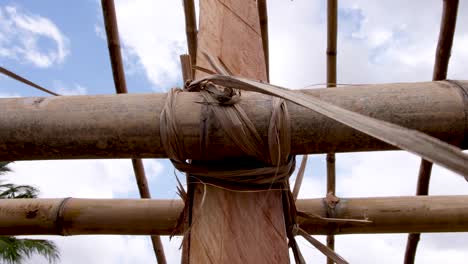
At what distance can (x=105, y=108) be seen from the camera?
705 millimetres

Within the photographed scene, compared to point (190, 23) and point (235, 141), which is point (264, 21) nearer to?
point (190, 23)

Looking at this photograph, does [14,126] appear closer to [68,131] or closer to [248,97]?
[68,131]

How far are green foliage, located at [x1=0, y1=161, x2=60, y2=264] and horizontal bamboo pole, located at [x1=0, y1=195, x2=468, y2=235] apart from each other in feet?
13.6

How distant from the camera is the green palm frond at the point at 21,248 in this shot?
5398mm

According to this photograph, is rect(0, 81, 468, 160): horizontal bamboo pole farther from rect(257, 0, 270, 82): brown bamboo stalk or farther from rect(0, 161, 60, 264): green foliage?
rect(0, 161, 60, 264): green foliage

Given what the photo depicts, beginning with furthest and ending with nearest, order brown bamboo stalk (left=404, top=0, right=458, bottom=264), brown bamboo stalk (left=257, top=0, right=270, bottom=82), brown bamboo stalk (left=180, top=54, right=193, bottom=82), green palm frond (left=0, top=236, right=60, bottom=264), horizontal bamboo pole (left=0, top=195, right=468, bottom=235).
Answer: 1. green palm frond (left=0, top=236, right=60, bottom=264)
2. brown bamboo stalk (left=257, top=0, right=270, bottom=82)
3. brown bamboo stalk (left=404, top=0, right=458, bottom=264)
4. horizontal bamboo pole (left=0, top=195, right=468, bottom=235)
5. brown bamboo stalk (left=180, top=54, right=193, bottom=82)

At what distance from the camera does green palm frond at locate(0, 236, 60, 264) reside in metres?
5.40

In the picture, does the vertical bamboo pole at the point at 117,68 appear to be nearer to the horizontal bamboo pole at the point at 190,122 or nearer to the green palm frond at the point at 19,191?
the horizontal bamboo pole at the point at 190,122

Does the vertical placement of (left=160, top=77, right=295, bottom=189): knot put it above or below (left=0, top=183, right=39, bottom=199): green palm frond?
below

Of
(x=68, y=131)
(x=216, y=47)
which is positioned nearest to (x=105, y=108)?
(x=68, y=131)

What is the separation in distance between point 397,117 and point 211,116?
247mm

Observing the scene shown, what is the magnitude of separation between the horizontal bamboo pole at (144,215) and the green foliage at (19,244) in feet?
13.6

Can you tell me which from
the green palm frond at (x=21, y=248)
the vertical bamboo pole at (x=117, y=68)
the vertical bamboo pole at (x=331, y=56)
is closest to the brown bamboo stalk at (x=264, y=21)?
the vertical bamboo pole at (x=331, y=56)

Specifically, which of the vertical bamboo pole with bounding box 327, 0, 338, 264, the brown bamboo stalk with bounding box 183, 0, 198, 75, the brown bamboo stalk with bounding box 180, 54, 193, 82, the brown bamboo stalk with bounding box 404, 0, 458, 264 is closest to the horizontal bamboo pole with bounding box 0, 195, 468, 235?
the vertical bamboo pole with bounding box 327, 0, 338, 264
